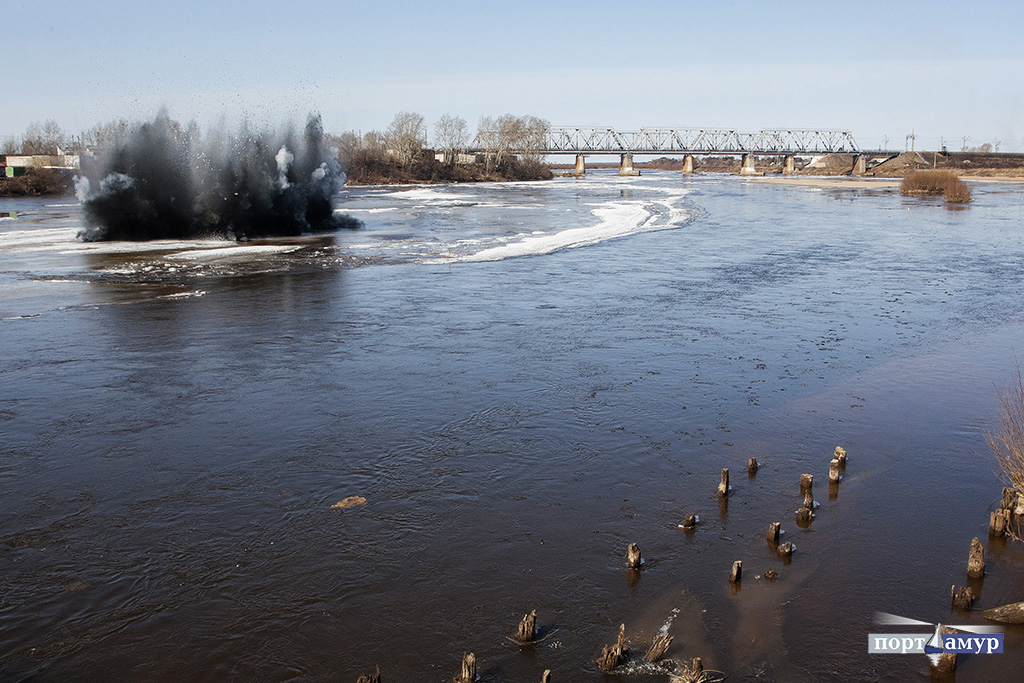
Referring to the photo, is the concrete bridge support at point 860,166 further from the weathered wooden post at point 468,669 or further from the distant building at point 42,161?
the weathered wooden post at point 468,669

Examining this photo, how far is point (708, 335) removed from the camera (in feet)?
60.9

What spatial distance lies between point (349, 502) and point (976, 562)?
6.90 meters

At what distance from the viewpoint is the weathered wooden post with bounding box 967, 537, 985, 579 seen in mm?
8008

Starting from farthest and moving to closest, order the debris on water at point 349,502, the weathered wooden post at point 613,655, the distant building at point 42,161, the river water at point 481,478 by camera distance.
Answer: the distant building at point 42,161 < the debris on water at point 349,502 < the river water at point 481,478 < the weathered wooden post at point 613,655

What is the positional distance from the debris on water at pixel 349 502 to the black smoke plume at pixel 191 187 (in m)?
31.4

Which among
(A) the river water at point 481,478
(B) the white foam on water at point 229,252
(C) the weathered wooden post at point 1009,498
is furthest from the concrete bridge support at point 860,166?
(C) the weathered wooden post at point 1009,498

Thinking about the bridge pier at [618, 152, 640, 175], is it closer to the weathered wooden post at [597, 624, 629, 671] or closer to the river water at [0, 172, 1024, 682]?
the river water at [0, 172, 1024, 682]

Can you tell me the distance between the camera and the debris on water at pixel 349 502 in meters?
9.59

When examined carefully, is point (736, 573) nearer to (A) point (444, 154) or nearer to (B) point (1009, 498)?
(B) point (1009, 498)

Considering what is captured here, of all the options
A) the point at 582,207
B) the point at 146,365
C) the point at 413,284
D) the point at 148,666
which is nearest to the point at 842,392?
the point at 148,666

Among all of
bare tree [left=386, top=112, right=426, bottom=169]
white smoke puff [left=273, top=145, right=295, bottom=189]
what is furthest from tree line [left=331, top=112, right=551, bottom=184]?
→ white smoke puff [left=273, top=145, right=295, bottom=189]

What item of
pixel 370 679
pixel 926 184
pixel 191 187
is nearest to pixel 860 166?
pixel 926 184

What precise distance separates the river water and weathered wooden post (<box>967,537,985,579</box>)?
0.16m

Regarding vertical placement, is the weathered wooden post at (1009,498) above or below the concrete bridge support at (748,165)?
below
